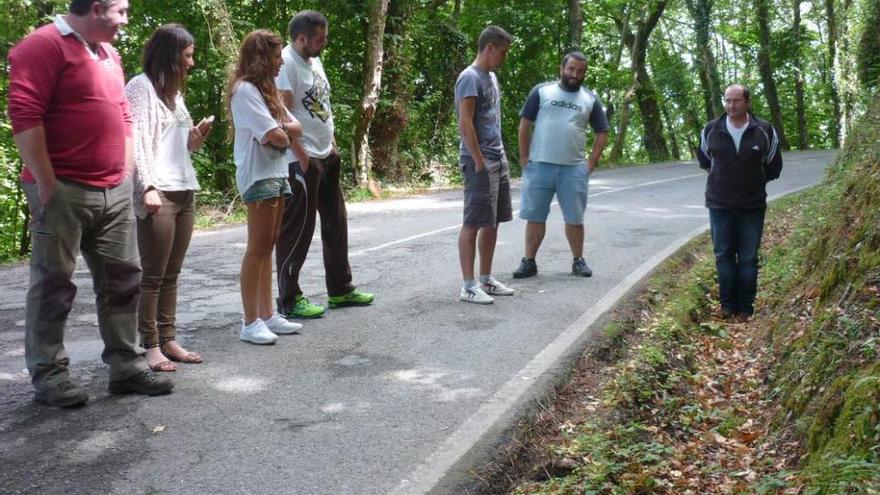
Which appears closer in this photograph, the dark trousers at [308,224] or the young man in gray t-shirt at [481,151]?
the dark trousers at [308,224]

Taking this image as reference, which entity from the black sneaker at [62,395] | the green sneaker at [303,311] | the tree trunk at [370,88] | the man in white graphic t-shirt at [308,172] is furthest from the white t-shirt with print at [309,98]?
the tree trunk at [370,88]

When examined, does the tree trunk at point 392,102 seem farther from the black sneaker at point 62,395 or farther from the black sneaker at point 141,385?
the black sneaker at point 62,395

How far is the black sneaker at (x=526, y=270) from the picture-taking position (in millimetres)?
8336

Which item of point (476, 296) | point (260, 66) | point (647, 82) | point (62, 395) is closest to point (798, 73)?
point (647, 82)

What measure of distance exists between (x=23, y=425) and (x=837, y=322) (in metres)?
4.50

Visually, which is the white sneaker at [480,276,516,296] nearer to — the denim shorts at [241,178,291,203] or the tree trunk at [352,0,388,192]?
the denim shorts at [241,178,291,203]

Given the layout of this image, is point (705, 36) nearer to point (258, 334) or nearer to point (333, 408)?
point (258, 334)

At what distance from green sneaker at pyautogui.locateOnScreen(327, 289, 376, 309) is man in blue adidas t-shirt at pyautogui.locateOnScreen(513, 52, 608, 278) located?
72.9 inches

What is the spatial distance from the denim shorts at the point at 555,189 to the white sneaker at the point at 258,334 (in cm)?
342

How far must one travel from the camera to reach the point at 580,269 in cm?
835

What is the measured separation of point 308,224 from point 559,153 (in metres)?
2.98

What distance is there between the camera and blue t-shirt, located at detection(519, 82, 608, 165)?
8156mm

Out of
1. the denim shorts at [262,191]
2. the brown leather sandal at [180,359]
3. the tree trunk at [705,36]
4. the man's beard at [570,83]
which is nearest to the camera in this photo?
the brown leather sandal at [180,359]

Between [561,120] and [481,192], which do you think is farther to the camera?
[561,120]
